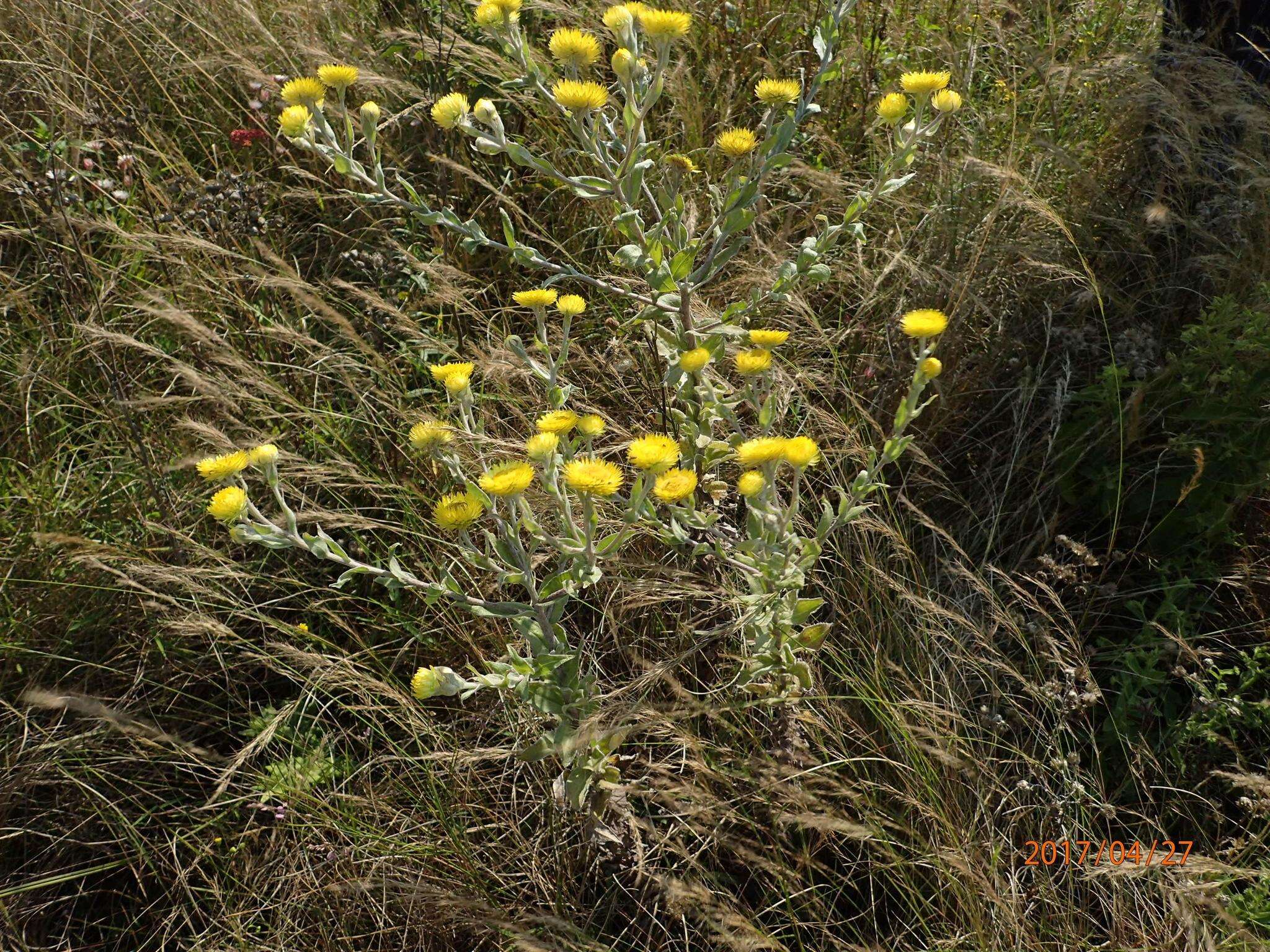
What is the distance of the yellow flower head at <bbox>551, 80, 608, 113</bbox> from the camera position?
151cm

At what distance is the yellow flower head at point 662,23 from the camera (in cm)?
153

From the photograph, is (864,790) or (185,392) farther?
(185,392)

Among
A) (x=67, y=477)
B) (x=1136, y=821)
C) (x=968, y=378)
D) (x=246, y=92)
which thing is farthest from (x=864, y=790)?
(x=246, y=92)

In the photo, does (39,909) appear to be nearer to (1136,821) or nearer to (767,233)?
(1136,821)

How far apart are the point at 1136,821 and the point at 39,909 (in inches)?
78.7

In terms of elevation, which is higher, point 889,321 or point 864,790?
point 889,321

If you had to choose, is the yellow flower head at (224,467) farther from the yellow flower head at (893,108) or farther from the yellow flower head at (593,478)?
the yellow flower head at (893,108)

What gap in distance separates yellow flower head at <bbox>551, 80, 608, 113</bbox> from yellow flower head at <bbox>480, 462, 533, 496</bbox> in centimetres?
60

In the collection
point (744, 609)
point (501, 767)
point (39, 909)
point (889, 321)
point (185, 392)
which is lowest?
point (39, 909)

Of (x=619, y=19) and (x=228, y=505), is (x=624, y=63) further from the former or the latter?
(x=228, y=505)

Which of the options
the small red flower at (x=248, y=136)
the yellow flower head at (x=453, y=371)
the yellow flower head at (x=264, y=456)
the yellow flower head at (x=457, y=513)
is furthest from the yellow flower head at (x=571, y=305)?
the small red flower at (x=248, y=136)

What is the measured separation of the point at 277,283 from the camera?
2.10 metres

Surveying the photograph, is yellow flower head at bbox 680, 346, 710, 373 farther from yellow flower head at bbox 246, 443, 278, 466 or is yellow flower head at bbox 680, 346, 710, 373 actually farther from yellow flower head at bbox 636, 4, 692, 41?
yellow flower head at bbox 246, 443, 278, 466

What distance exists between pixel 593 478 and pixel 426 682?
378 millimetres
